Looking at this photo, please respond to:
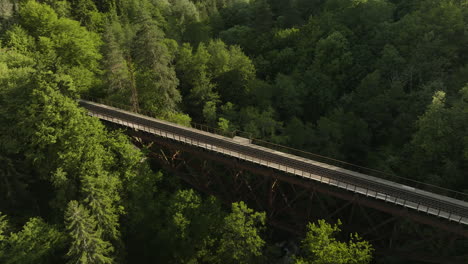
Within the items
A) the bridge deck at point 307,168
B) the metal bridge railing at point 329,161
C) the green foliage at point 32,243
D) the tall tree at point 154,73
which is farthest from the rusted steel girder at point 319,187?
the green foliage at point 32,243

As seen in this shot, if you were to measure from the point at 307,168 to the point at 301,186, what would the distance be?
207 cm

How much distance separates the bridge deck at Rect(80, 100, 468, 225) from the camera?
27.6 m

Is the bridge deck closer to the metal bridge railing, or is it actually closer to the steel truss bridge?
the steel truss bridge

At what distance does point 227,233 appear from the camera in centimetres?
2756

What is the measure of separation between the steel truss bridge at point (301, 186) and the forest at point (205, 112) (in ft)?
8.30

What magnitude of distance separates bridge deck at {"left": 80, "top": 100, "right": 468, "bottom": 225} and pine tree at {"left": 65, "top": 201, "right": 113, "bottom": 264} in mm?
13323

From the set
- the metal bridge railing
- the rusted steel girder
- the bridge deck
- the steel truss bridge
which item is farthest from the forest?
the bridge deck

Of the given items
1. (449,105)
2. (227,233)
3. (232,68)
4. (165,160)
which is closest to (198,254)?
(227,233)

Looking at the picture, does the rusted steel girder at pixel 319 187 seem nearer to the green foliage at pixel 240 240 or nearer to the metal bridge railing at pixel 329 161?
the metal bridge railing at pixel 329 161

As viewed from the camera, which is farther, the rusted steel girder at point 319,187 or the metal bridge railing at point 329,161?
the metal bridge railing at point 329,161

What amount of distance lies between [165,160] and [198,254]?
12277 millimetres

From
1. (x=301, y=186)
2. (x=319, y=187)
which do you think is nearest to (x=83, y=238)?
(x=301, y=186)

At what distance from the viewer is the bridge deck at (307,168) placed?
27594 mm

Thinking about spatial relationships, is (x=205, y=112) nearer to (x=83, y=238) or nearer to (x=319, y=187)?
(x=319, y=187)
